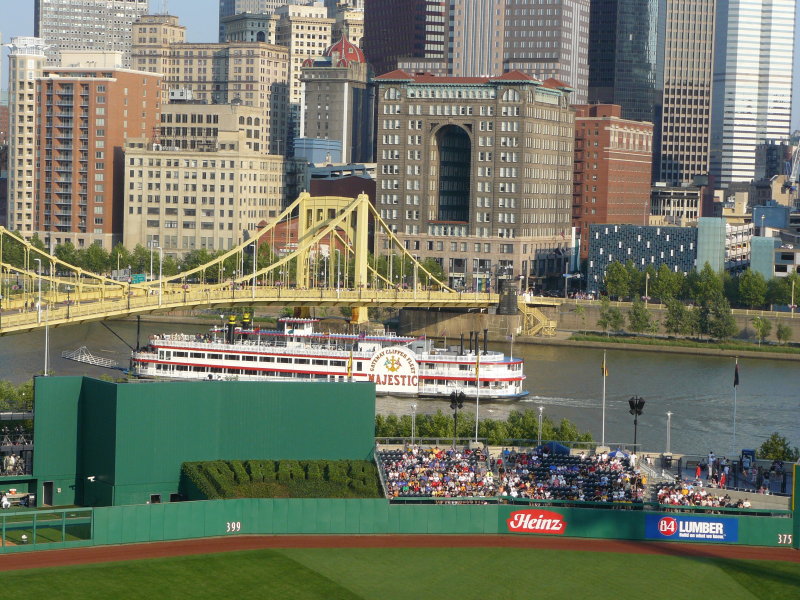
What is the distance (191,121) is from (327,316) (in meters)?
45.8

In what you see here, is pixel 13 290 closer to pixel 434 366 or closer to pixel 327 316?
pixel 327 316

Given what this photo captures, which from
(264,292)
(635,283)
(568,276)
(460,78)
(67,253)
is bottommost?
(264,292)

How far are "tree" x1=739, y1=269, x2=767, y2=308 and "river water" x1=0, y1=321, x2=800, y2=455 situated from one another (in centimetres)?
1604

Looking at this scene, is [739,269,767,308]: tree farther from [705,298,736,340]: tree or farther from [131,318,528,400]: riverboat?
Answer: [131,318,528,400]: riverboat

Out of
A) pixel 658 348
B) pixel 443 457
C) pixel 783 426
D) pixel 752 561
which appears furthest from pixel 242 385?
pixel 658 348

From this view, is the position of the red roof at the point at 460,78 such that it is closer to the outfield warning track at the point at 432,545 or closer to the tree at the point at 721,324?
the tree at the point at 721,324

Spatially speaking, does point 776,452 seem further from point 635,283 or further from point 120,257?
point 120,257

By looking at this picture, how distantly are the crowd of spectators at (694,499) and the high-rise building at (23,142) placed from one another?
114 metres

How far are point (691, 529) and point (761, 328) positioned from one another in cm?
6096

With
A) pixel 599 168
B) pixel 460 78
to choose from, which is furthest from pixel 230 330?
pixel 599 168

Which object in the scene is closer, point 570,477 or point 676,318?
point 570,477

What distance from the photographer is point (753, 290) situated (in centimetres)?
Result: 11475

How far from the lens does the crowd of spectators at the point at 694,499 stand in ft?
153

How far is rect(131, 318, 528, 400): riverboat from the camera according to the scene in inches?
3216
